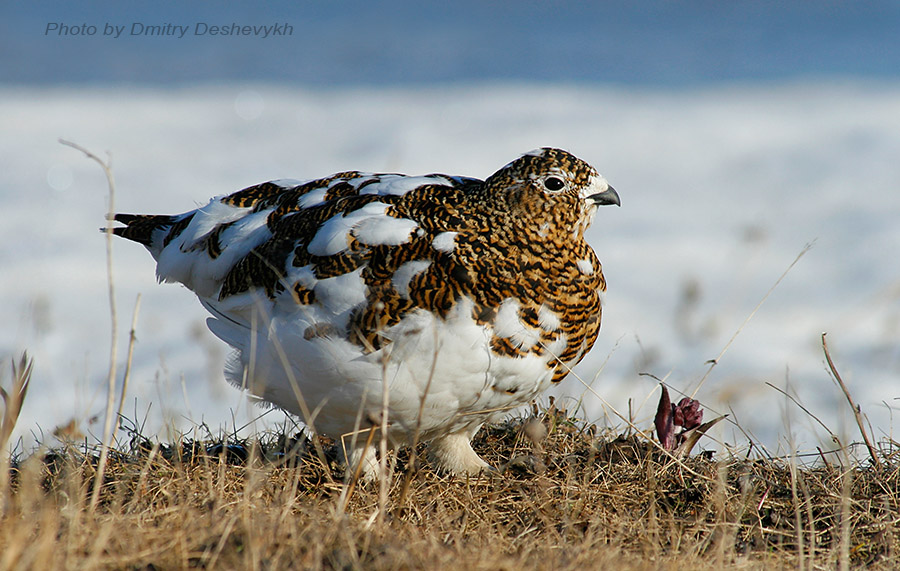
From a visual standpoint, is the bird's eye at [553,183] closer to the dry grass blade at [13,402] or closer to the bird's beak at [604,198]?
the bird's beak at [604,198]

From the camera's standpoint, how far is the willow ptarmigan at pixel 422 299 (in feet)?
8.87

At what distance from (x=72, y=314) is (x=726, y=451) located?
262 inches

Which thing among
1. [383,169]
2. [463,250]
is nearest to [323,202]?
→ [463,250]

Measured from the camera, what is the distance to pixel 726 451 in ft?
10.7

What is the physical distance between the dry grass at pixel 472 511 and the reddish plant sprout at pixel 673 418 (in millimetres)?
66

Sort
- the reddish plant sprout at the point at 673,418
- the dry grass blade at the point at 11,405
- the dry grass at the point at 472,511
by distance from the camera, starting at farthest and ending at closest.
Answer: the reddish plant sprout at the point at 673,418, the dry grass blade at the point at 11,405, the dry grass at the point at 472,511

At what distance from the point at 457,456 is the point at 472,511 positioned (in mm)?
310

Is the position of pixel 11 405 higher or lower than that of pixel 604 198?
lower

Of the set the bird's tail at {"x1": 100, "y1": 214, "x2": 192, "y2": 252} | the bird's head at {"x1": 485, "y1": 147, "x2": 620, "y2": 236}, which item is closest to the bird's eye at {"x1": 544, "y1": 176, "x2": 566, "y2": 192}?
the bird's head at {"x1": 485, "y1": 147, "x2": 620, "y2": 236}

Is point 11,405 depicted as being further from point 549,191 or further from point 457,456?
point 549,191

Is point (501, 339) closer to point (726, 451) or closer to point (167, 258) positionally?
point (726, 451)

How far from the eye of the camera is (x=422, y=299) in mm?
2701

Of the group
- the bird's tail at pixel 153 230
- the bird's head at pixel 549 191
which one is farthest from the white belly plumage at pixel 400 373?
the bird's tail at pixel 153 230

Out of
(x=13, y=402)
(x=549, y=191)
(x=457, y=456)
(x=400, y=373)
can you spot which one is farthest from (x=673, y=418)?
(x=13, y=402)
